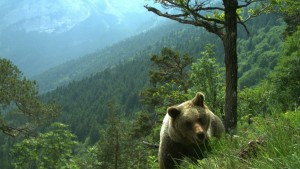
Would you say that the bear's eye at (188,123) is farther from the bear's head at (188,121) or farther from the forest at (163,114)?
the forest at (163,114)

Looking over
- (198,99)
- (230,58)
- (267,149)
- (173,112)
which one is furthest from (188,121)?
(230,58)

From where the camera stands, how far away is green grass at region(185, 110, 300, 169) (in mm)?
3301

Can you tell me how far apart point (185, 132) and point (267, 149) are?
247cm

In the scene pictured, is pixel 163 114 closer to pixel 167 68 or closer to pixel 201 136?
pixel 167 68

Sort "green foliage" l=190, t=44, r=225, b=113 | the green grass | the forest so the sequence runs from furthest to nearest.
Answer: "green foliage" l=190, t=44, r=225, b=113 < the forest < the green grass

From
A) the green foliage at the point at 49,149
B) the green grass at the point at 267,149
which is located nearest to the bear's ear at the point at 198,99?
the green grass at the point at 267,149

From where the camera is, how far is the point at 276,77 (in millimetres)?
18969

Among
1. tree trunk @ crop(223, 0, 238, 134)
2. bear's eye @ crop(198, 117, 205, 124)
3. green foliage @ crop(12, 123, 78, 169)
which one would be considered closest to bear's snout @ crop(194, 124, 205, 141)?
bear's eye @ crop(198, 117, 205, 124)

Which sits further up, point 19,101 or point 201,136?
point 201,136

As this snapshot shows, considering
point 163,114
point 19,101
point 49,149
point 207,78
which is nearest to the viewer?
point 207,78

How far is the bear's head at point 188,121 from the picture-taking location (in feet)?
20.7

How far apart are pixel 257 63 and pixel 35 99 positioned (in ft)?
378

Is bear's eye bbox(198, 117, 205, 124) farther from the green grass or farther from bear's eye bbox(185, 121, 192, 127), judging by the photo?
the green grass

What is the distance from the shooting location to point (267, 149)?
13.2 ft
